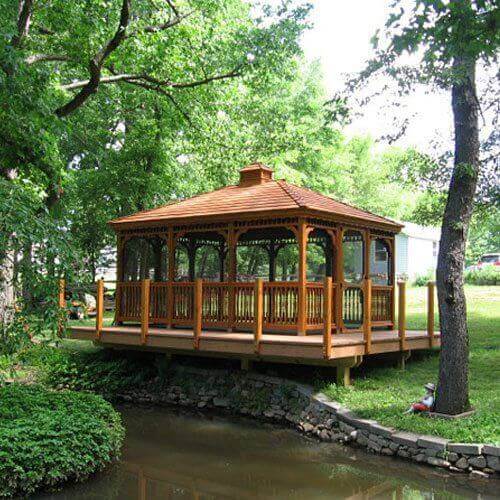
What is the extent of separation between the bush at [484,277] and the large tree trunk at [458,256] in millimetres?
21502

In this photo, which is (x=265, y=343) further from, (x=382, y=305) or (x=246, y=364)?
(x=382, y=305)

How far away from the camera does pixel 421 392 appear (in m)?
9.54

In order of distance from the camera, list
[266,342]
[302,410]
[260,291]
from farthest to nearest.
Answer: [260,291]
[266,342]
[302,410]

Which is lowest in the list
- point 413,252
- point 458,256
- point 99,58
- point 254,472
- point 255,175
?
point 254,472

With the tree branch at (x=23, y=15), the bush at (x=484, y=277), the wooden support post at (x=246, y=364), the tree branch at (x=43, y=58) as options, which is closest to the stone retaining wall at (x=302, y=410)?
the wooden support post at (x=246, y=364)

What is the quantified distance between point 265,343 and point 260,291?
0.88m

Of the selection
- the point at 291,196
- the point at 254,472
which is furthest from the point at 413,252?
the point at 254,472

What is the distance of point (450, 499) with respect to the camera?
6.40 metres

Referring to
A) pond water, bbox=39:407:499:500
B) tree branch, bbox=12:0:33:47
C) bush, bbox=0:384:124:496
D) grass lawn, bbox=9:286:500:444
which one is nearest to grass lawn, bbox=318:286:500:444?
grass lawn, bbox=9:286:500:444

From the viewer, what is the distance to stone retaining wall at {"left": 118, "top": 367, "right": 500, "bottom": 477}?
23.3 ft

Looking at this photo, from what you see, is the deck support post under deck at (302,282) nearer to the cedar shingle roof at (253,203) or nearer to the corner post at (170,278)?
the cedar shingle roof at (253,203)

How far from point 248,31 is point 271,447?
466 inches

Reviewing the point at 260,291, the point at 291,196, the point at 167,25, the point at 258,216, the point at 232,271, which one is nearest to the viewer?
the point at 260,291

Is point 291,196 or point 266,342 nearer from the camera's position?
point 266,342
